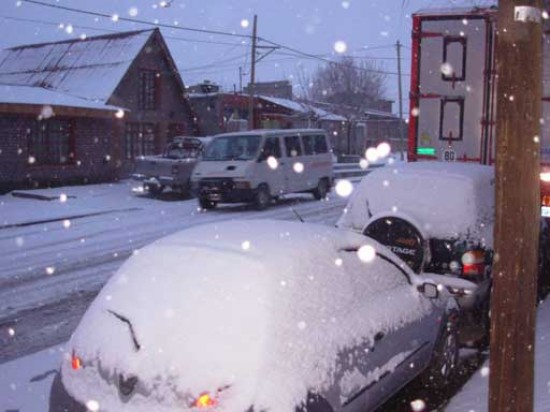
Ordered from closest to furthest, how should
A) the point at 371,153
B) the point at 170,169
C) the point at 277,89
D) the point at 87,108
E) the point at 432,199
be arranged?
the point at 432,199
the point at 170,169
the point at 87,108
the point at 371,153
the point at 277,89

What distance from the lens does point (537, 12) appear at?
12.5ft

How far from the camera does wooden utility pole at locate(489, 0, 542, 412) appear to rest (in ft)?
12.3

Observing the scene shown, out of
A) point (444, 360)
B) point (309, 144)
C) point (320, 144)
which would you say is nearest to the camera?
point (444, 360)

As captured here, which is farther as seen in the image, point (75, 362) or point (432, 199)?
point (432, 199)

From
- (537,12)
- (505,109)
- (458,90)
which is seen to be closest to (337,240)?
(505,109)

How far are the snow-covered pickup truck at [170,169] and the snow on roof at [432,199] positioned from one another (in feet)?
48.5

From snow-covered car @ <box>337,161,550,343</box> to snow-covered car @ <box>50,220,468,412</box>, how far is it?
2077 mm

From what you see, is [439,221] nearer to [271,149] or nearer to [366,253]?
[366,253]

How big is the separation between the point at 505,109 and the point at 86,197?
794 inches

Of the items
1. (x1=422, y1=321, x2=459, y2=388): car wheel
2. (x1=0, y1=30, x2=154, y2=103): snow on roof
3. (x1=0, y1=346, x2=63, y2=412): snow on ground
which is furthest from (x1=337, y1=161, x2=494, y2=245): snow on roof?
(x1=0, y1=30, x2=154, y2=103): snow on roof

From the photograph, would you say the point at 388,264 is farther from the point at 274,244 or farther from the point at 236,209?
the point at 236,209

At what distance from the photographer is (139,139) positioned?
31297mm

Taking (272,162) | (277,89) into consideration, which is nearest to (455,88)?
(272,162)

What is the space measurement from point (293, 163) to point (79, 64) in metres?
16.7
